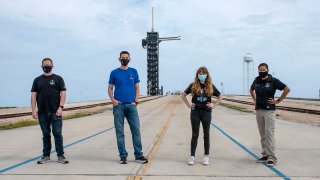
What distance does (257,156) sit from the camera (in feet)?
33.9

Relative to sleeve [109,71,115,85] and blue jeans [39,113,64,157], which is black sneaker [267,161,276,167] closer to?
sleeve [109,71,115,85]

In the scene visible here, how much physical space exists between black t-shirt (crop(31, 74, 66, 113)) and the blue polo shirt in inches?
46.1

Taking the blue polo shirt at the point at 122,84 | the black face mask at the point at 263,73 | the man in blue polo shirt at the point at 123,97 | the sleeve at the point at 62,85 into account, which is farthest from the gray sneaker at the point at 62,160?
the black face mask at the point at 263,73

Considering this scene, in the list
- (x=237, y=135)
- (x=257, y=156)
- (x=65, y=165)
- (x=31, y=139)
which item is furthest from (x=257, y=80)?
(x=31, y=139)

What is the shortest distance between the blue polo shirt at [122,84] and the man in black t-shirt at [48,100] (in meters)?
1.13

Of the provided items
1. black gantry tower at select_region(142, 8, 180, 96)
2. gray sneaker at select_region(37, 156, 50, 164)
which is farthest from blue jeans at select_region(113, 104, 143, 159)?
black gantry tower at select_region(142, 8, 180, 96)

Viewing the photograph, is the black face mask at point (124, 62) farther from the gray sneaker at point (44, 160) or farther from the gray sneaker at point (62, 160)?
the gray sneaker at point (44, 160)

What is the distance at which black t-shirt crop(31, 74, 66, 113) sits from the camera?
9.21 meters

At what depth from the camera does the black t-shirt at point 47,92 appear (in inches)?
363

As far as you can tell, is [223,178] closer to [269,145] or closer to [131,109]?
[269,145]

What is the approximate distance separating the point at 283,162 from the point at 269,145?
579 mm

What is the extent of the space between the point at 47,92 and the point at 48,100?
172 millimetres

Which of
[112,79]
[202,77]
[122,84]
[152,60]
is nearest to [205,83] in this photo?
[202,77]

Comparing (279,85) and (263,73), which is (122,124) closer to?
(263,73)
